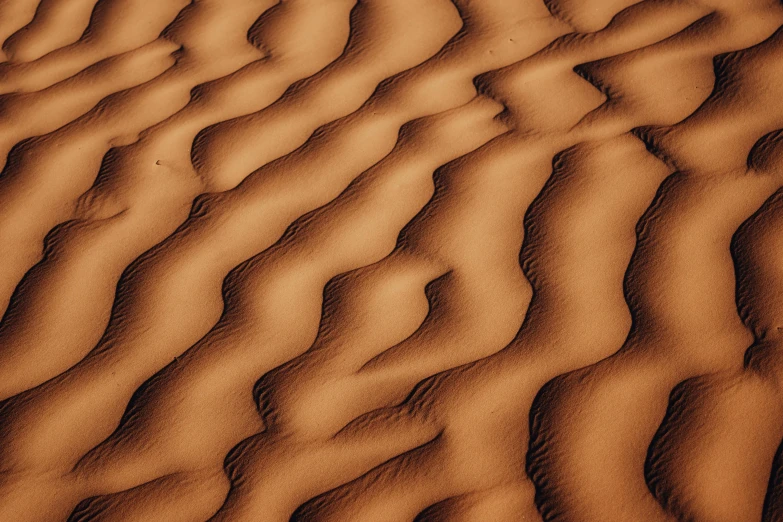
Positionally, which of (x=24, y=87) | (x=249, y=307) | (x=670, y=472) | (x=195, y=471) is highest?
(x=24, y=87)

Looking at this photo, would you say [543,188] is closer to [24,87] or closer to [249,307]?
[249,307]

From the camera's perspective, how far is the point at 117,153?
7.12 feet

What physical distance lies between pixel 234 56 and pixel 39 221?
829mm

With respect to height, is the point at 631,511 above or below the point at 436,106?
below

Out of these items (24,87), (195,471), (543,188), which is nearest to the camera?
(195,471)

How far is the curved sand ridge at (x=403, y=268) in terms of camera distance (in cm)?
146

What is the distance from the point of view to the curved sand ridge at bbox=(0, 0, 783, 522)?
1.46 m

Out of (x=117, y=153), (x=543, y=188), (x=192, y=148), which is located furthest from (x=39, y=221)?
(x=543, y=188)

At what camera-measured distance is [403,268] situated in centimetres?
180

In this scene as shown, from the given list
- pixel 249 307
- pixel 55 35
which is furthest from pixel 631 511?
pixel 55 35

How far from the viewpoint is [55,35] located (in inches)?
105

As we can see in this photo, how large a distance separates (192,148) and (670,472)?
1.45 metres

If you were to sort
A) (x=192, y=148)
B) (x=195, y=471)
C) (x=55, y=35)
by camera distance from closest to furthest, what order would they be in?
(x=195, y=471) → (x=192, y=148) → (x=55, y=35)

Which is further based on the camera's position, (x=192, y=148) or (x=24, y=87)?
(x=24, y=87)
